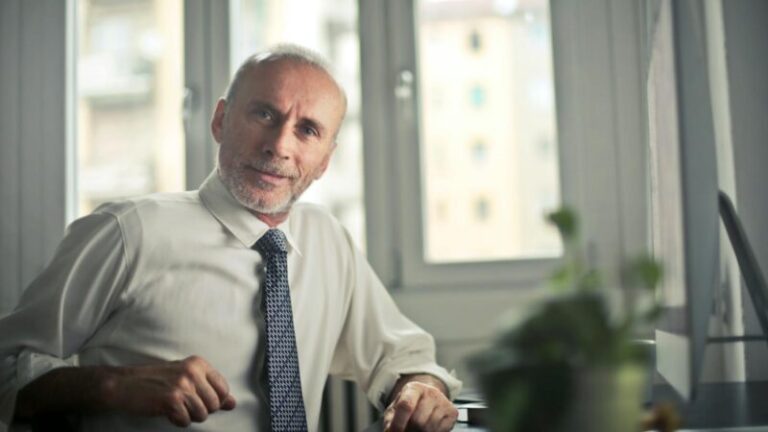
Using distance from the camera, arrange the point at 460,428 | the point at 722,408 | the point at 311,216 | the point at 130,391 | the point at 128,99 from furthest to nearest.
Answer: the point at 128,99 → the point at 311,216 → the point at 130,391 → the point at 460,428 → the point at 722,408

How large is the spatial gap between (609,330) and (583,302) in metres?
0.02

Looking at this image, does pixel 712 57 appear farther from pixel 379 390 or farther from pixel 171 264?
pixel 171 264

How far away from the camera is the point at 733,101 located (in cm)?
152

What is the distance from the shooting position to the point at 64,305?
1.25m

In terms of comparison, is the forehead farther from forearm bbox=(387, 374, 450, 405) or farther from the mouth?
forearm bbox=(387, 374, 450, 405)

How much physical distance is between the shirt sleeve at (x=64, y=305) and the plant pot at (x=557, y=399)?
0.99m

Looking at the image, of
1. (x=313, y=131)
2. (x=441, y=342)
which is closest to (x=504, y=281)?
(x=441, y=342)

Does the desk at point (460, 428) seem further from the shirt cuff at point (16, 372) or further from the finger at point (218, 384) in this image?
the shirt cuff at point (16, 372)

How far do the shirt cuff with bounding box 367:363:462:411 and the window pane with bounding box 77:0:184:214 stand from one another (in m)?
1.09

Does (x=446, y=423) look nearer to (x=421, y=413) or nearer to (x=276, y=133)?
(x=421, y=413)

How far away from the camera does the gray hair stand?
1.48 metres

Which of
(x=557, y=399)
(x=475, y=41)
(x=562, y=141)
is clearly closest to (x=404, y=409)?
(x=557, y=399)

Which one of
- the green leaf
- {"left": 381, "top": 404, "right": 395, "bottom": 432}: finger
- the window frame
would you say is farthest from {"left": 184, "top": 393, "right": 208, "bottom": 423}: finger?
the window frame

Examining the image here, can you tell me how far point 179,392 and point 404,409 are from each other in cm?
33
